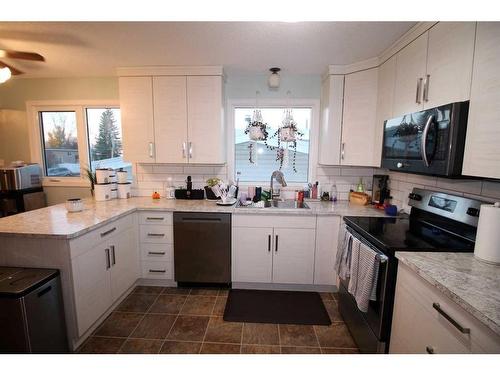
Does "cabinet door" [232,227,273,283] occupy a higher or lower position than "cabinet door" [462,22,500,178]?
lower

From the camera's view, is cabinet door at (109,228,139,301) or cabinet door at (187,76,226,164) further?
cabinet door at (187,76,226,164)

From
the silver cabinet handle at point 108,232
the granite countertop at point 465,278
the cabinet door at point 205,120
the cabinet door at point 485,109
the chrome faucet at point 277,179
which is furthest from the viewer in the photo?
the chrome faucet at point 277,179

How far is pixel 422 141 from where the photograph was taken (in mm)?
1352

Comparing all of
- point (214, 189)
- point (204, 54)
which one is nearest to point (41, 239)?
point (214, 189)

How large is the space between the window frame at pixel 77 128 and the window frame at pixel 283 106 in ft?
4.59

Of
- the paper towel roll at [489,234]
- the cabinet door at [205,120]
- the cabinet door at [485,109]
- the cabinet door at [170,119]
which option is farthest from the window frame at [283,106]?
the paper towel roll at [489,234]

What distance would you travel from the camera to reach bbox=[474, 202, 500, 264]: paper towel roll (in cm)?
105

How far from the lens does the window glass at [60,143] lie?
9.77 feet

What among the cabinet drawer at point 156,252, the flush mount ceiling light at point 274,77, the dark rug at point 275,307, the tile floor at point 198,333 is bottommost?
the tile floor at point 198,333

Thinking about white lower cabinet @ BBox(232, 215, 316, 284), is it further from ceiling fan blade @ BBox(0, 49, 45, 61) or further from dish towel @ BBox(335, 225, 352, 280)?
ceiling fan blade @ BBox(0, 49, 45, 61)

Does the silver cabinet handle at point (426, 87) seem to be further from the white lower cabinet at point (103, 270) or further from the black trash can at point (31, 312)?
the black trash can at point (31, 312)

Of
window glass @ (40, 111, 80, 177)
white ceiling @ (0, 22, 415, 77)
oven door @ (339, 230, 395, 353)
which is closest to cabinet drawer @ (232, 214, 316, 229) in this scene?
oven door @ (339, 230, 395, 353)

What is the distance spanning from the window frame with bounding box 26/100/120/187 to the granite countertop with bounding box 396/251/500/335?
10.8 feet

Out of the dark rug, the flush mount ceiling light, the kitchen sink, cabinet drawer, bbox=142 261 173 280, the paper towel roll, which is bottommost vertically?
the dark rug
